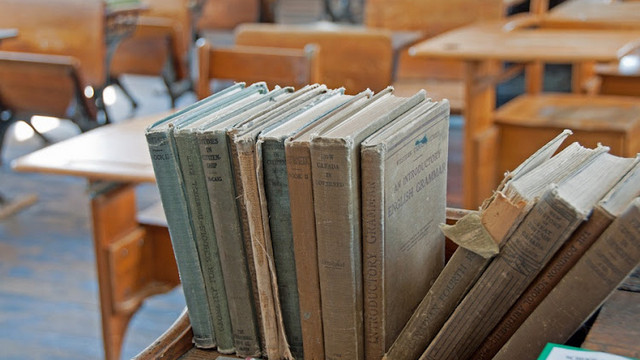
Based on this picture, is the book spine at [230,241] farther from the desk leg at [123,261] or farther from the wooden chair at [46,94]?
the wooden chair at [46,94]

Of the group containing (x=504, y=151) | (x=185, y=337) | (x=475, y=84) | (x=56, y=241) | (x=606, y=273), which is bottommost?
(x=56, y=241)

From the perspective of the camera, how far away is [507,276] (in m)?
0.72

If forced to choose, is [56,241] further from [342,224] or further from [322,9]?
[322,9]

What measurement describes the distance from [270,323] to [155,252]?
4.78 feet

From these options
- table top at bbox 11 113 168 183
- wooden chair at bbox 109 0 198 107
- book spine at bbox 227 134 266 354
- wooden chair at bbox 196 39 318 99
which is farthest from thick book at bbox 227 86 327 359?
wooden chair at bbox 109 0 198 107

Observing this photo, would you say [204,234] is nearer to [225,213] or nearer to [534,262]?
[225,213]

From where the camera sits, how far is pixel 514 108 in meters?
3.15

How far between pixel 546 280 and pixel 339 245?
0.20 metres

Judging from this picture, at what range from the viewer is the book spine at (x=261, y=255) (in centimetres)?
78

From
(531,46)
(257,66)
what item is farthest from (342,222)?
(531,46)

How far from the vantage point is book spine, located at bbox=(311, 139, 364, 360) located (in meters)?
0.73

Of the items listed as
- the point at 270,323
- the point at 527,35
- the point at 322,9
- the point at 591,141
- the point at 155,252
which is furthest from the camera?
the point at 322,9

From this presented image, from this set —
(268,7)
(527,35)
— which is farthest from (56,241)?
(268,7)

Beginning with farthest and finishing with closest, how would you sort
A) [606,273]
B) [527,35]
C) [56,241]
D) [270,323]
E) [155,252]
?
[56,241] → [527,35] → [155,252] → [270,323] → [606,273]
